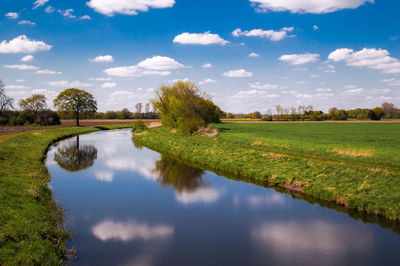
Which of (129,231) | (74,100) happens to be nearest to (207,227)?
(129,231)

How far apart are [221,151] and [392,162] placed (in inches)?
574

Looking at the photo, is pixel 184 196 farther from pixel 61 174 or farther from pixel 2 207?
pixel 61 174

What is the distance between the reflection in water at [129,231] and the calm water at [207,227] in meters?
0.04

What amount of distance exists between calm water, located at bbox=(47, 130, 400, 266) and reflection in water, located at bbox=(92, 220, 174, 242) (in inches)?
1.5

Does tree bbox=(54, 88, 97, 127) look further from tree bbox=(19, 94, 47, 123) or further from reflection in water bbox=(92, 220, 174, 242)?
reflection in water bbox=(92, 220, 174, 242)

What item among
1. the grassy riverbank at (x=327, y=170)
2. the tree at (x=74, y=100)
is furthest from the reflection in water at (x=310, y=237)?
the tree at (x=74, y=100)

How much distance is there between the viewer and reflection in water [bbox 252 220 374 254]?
9.61 m

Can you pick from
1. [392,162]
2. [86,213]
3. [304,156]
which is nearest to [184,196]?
[86,213]

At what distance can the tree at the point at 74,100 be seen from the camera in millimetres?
67625

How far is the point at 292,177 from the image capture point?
17.8 metres

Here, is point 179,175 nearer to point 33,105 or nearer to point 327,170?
point 327,170

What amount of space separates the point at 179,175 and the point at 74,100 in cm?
→ 5763

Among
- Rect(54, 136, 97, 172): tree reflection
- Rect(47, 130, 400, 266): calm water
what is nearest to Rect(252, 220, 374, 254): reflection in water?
Rect(47, 130, 400, 266): calm water

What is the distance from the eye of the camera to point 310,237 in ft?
34.5
